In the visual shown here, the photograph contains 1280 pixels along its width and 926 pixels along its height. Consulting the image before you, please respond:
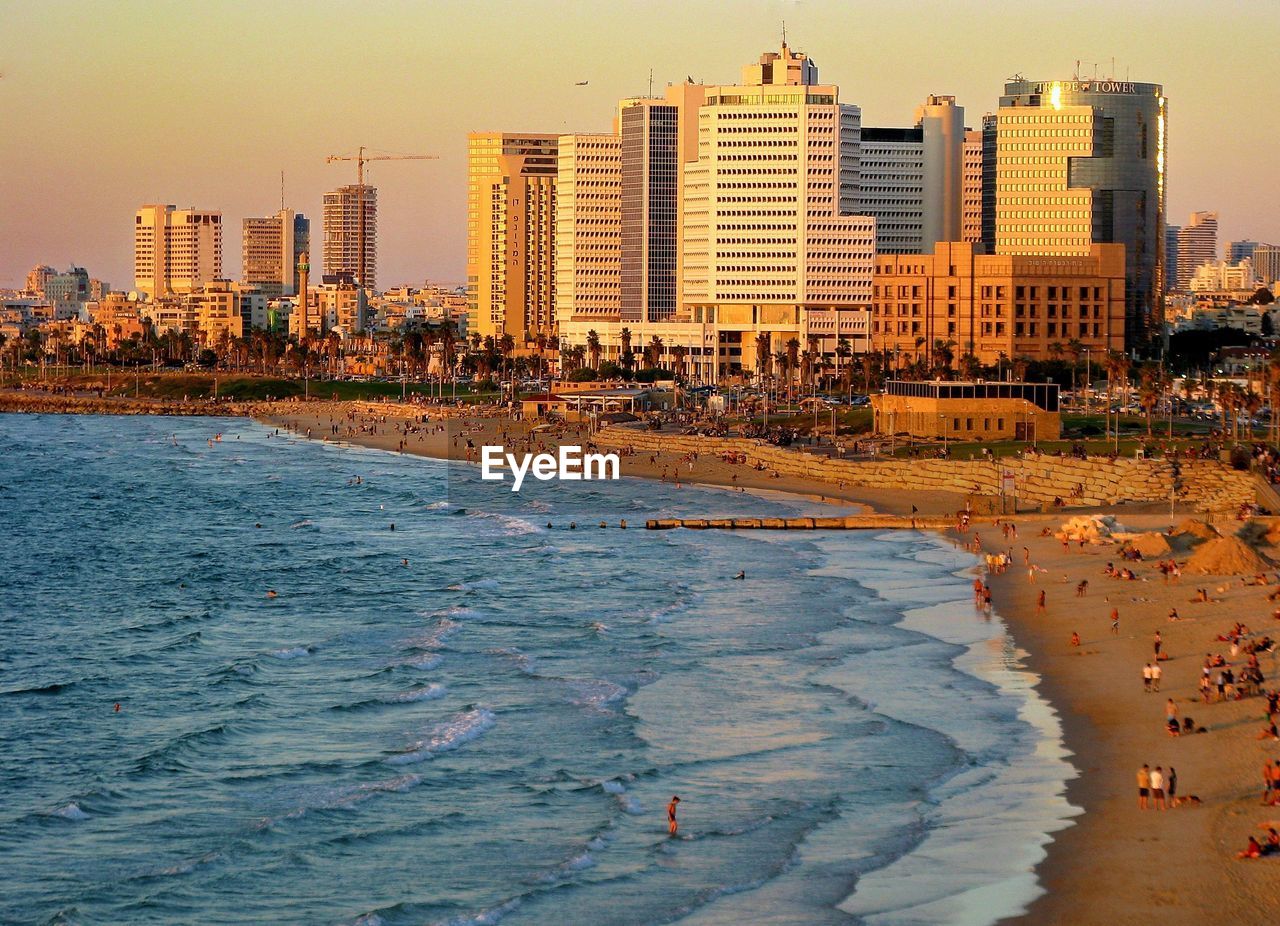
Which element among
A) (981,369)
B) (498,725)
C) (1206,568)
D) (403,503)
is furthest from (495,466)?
(498,725)

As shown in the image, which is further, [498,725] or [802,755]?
[498,725]

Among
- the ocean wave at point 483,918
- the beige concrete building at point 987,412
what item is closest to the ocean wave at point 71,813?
the ocean wave at point 483,918

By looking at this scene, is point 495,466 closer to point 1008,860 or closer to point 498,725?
point 498,725

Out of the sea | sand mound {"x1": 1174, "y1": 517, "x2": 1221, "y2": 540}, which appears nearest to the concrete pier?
the sea

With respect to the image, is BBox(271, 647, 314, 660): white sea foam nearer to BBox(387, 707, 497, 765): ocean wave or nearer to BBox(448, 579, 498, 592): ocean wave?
BBox(387, 707, 497, 765): ocean wave

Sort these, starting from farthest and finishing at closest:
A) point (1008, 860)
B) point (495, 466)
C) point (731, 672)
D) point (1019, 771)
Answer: point (495, 466), point (731, 672), point (1019, 771), point (1008, 860)

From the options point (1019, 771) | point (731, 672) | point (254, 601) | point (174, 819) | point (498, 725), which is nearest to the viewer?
point (174, 819)
